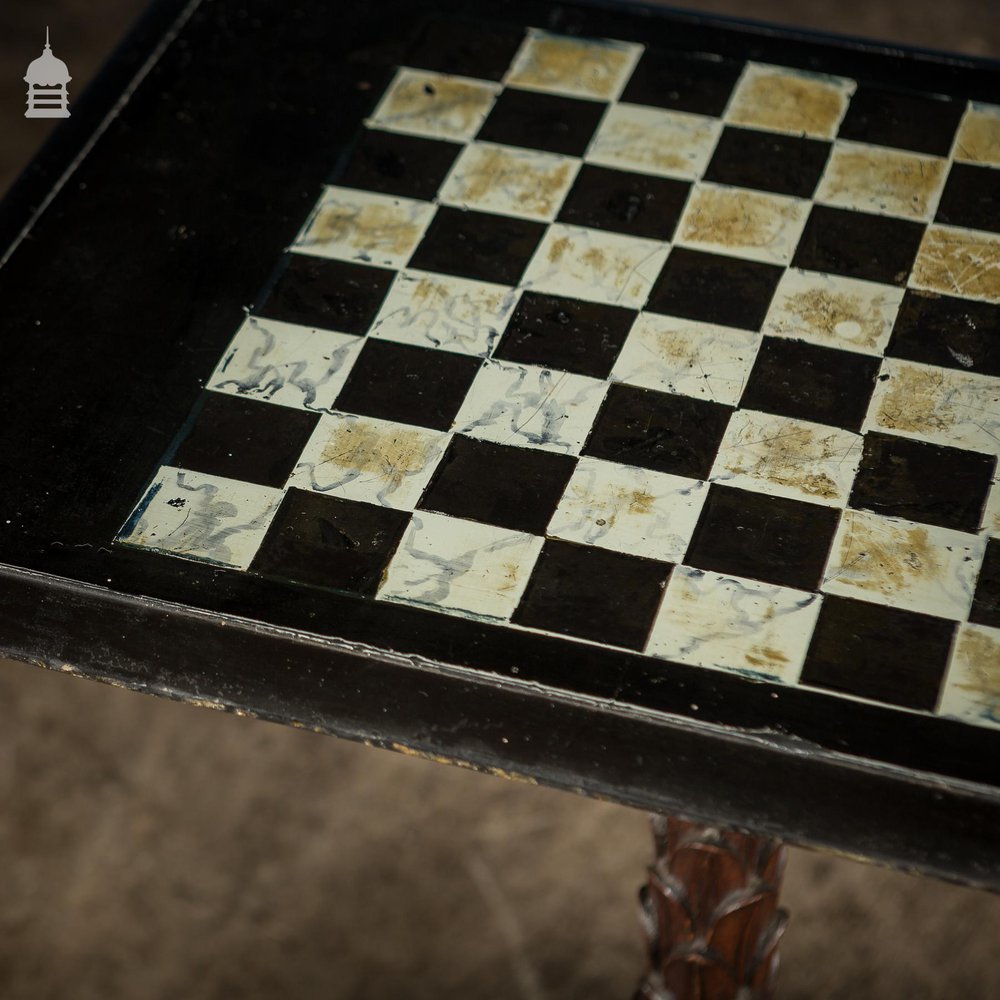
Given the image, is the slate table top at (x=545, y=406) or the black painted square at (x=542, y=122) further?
the black painted square at (x=542, y=122)

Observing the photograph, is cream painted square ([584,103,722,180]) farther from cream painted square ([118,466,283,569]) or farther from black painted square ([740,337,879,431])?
cream painted square ([118,466,283,569])

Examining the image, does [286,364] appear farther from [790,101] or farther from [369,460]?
[790,101]

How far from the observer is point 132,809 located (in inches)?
85.1

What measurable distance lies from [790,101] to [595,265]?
1.20ft

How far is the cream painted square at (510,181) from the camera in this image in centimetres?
138

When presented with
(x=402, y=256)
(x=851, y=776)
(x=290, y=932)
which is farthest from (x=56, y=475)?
(x=290, y=932)

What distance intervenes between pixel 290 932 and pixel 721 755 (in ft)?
4.05

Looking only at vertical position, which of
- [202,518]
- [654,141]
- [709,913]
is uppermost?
[654,141]

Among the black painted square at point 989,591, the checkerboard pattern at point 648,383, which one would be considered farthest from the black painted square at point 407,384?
the black painted square at point 989,591

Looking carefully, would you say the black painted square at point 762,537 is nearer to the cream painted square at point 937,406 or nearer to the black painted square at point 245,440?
the cream painted square at point 937,406

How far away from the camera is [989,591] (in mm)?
1029

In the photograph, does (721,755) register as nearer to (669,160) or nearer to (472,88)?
(669,160)

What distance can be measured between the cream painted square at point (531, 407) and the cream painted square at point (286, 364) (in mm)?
124

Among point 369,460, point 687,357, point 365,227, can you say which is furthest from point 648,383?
point 365,227
